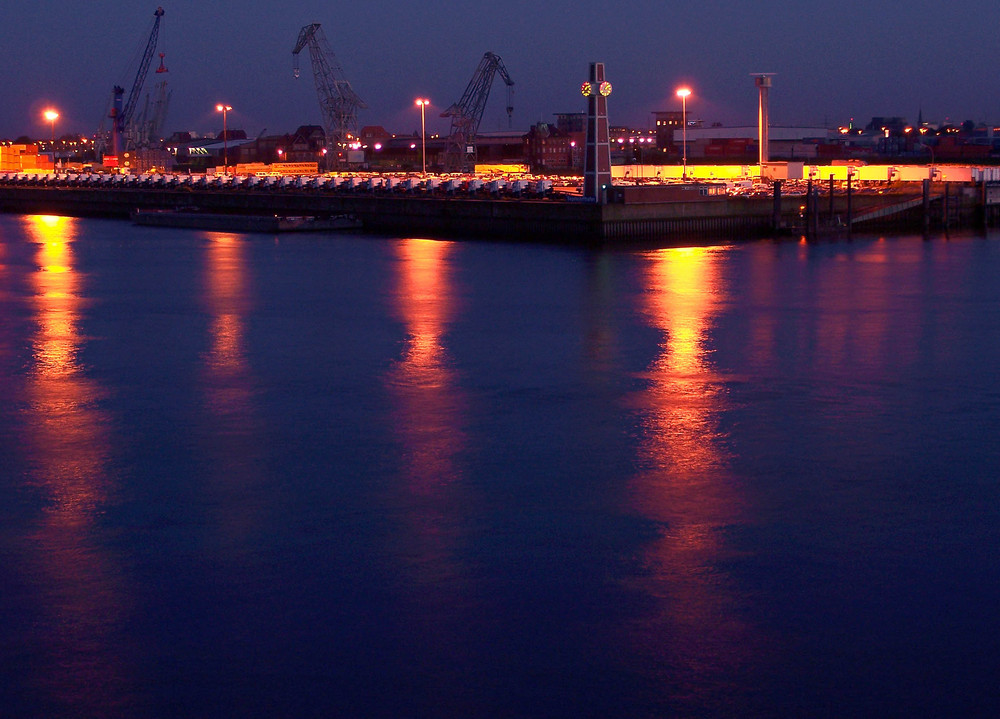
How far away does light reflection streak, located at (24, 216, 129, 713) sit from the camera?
14.1ft

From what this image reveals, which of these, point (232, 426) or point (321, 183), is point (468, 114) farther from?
point (232, 426)

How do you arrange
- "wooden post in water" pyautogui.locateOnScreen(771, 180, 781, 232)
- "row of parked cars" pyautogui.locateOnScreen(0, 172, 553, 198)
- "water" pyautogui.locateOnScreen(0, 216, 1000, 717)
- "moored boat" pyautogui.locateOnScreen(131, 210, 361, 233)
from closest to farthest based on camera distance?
"water" pyautogui.locateOnScreen(0, 216, 1000, 717) < "wooden post in water" pyautogui.locateOnScreen(771, 180, 781, 232) < "moored boat" pyautogui.locateOnScreen(131, 210, 361, 233) < "row of parked cars" pyautogui.locateOnScreen(0, 172, 553, 198)

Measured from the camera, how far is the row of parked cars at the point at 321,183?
92.5 feet

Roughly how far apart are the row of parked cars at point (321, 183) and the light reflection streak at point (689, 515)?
16.5 meters

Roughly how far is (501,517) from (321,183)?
27831 millimetres

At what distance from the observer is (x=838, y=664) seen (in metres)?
4.38

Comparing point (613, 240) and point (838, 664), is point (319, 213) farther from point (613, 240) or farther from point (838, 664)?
point (838, 664)

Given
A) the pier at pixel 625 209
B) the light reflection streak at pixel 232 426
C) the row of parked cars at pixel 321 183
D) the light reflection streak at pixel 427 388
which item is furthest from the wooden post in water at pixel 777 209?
the light reflection streak at pixel 232 426

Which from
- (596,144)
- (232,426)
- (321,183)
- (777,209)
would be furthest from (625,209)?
(232,426)

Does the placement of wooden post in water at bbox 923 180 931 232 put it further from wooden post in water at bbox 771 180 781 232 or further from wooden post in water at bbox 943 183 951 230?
wooden post in water at bbox 771 180 781 232

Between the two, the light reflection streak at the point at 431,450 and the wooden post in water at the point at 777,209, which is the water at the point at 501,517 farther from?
the wooden post in water at the point at 777,209


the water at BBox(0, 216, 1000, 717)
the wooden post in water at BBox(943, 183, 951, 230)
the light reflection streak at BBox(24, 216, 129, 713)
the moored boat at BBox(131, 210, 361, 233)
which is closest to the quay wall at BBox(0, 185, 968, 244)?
the moored boat at BBox(131, 210, 361, 233)

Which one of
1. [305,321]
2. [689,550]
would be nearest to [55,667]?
[689,550]

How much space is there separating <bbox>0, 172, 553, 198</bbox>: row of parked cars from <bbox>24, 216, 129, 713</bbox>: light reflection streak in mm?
16703
